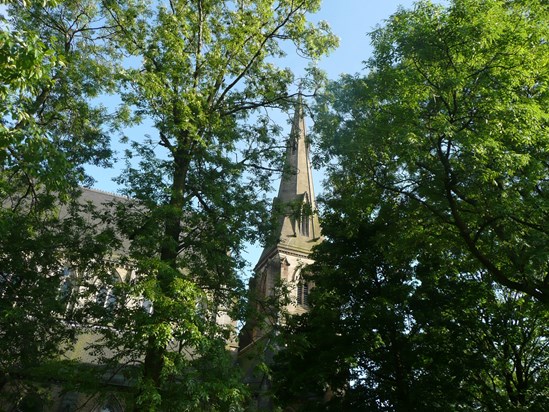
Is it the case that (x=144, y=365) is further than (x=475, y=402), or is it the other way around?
(x=475, y=402)

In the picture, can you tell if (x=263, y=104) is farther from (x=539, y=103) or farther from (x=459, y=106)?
(x=539, y=103)

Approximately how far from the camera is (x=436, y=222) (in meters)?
12.0

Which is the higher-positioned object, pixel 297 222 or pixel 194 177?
pixel 297 222

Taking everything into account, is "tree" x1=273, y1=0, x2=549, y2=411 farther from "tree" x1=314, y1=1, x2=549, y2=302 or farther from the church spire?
the church spire

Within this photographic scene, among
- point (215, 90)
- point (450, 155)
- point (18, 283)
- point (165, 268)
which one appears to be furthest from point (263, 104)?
point (18, 283)

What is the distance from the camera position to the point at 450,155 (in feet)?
37.0

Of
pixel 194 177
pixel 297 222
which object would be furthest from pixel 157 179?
pixel 297 222

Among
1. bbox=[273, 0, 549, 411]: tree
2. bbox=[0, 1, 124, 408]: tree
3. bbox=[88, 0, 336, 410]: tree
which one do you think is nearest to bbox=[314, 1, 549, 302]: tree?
bbox=[273, 0, 549, 411]: tree

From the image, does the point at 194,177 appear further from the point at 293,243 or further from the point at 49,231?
the point at 293,243

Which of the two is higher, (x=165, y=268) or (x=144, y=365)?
(x=165, y=268)

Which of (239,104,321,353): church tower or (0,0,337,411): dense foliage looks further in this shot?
(239,104,321,353): church tower

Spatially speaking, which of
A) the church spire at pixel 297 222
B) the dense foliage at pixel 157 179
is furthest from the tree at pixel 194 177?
the church spire at pixel 297 222

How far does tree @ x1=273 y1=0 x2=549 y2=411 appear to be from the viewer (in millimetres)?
9812

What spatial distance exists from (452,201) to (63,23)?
1073cm
